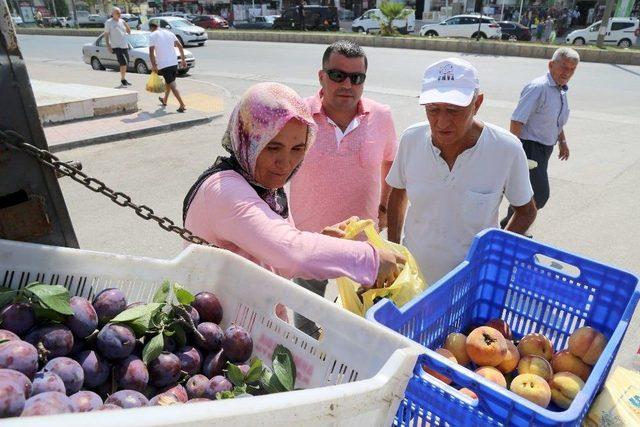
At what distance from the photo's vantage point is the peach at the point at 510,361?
1.65 meters

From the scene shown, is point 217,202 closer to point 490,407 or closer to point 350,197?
point 490,407

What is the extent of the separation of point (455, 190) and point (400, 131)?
19.9 feet

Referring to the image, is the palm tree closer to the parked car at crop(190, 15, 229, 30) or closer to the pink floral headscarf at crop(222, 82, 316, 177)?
the parked car at crop(190, 15, 229, 30)

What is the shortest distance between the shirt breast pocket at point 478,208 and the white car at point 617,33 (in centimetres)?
2601

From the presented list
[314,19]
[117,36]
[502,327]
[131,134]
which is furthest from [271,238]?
[314,19]

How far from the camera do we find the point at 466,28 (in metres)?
25.5

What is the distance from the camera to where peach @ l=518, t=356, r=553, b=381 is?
1.59 metres

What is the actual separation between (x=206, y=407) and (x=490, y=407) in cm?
71

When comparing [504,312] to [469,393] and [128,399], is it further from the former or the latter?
[128,399]

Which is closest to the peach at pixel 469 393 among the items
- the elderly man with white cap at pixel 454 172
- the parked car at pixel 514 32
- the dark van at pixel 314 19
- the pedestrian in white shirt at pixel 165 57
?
the elderly man with white cap at pixel 454 172

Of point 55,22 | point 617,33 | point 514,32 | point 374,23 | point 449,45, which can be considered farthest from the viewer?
point 55,22

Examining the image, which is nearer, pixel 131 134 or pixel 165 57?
pixel 131 134

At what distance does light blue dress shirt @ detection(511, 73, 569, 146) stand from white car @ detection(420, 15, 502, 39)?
22.4m

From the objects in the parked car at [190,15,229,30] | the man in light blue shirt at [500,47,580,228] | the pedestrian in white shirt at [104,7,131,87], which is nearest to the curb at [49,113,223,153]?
the pedestrian in white shirt at [104,7,131,87]
